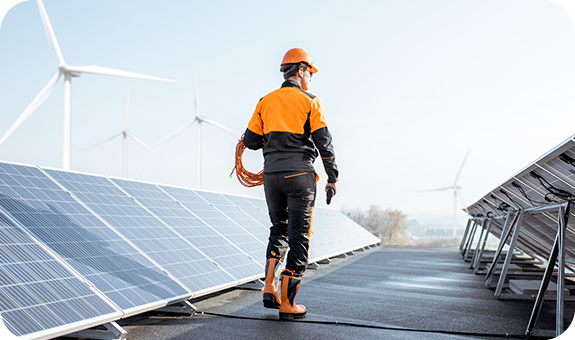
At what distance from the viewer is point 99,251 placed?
4.17 meters

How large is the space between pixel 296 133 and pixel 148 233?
2.32 m

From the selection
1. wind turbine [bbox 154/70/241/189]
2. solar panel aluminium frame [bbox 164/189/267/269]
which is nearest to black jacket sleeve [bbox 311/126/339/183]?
solar panel aluminium frame [bbox 164/189/267/269]

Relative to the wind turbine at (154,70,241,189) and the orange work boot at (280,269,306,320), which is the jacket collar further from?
the wind turbine at (154,70,241,189)

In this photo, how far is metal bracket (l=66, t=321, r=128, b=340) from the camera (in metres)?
3.28

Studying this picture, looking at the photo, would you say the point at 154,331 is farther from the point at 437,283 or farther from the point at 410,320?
the point at 437,283

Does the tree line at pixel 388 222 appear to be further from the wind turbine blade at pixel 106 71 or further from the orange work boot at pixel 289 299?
the orange work boot at pixel 289 299

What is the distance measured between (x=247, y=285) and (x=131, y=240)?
1.77m

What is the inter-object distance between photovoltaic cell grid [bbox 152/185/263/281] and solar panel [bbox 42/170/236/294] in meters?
0.37

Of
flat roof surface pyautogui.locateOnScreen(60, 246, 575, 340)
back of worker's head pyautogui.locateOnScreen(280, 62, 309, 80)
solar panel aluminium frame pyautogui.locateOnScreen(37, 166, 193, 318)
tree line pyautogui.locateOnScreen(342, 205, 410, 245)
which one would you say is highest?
back of worker's head pyautogui.locateOnScreen(280, 62, 309, 80)

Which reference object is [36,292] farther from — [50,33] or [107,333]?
[50,33]

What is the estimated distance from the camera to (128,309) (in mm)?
3543

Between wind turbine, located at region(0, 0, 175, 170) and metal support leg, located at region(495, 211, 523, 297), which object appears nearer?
metal support leg, located at region(495, 211, 523, 297)

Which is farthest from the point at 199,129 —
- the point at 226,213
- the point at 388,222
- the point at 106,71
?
the point at 388,222

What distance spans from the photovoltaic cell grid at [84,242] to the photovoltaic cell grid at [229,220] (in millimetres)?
2335
